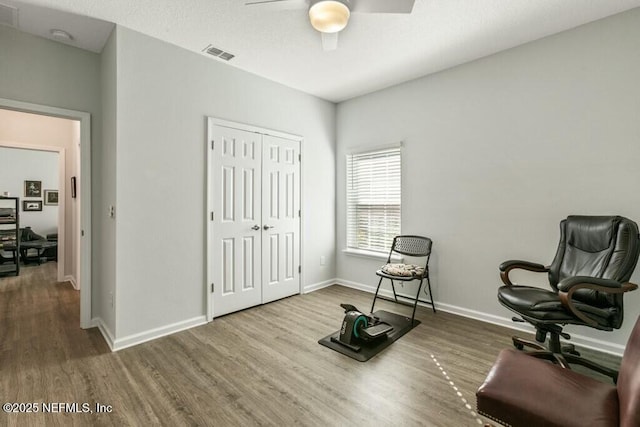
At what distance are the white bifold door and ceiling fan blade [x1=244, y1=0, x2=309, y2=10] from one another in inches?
51.3

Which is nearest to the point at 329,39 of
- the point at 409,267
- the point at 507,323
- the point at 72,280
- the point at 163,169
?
the point at 163,169

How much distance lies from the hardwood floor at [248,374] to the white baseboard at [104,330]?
0.16ft

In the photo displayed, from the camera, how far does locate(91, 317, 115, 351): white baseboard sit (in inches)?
101

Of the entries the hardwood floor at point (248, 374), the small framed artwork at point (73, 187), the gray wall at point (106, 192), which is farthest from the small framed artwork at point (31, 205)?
the gray wall at point (106, 192)

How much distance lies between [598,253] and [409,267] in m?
1.60

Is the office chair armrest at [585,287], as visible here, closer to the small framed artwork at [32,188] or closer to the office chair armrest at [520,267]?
the office chair armrest at [520,267]

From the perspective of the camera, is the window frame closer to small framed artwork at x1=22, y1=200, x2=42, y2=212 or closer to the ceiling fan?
the ceiling fan

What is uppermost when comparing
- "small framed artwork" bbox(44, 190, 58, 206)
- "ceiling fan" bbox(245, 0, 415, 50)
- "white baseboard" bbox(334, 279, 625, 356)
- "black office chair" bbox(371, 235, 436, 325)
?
"ceiling fan" bbox(245, 0, 415, 50)

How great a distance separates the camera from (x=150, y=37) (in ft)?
8.87

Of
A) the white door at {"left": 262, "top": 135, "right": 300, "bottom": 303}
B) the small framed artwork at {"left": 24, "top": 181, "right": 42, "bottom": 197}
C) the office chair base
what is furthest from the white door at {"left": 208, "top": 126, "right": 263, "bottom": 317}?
the small framed artwork at {"left": 24, "top": 181, "right": 42, "bottom": 197}

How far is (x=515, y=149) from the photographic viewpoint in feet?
9.55

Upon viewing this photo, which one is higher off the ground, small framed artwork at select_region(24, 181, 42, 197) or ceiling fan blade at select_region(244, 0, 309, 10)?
ceiling fan blade at select_region(244, 0, 309, 10)

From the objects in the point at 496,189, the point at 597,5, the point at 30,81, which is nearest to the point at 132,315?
the point at 30,81

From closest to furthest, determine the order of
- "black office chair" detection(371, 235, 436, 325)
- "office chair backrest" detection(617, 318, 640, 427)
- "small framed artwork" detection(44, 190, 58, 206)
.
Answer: "office chair backrest" detection(617, 318, 640, 427)
"black office chair" detection(371, 235, 436, 325)
"small framed artwork" detection(44, 190, 58, 206)
